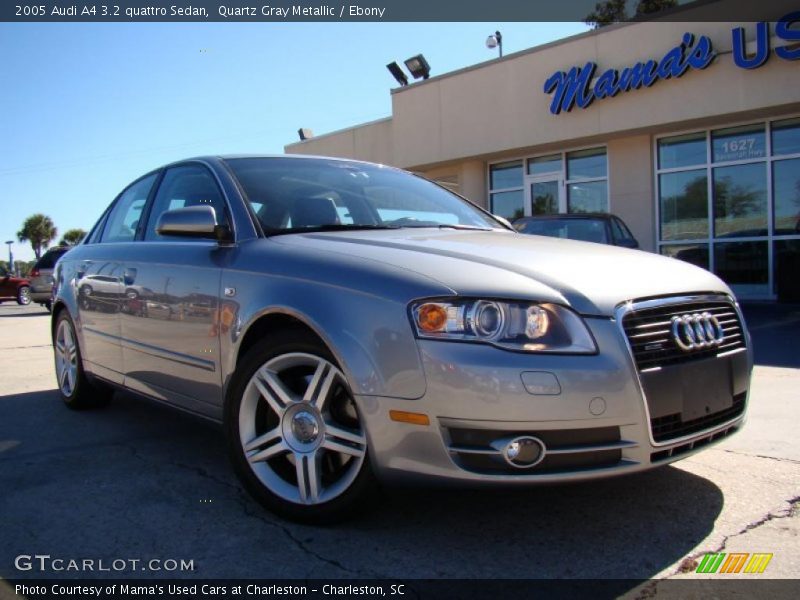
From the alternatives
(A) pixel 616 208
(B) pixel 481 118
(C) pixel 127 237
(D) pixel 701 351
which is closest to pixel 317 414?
(D) pixel 701 351

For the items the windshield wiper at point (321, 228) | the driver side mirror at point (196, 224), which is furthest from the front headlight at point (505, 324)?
the driver side mirror at point (196, 224)

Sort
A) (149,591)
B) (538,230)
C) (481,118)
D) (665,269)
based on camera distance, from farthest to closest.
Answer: (481,118)
(538,230)
(665,269)
(149,591)

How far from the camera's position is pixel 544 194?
15.0 meters

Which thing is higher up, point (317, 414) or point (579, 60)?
point (579, 60)

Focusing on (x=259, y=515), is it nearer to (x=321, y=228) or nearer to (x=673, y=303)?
(x=321, y=228)

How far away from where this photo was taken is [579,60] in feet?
43.5

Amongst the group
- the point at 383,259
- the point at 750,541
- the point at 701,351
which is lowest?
the point at 750,541

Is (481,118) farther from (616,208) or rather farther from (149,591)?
(149,591)

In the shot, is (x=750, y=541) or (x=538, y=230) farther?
(x=538, y=230)

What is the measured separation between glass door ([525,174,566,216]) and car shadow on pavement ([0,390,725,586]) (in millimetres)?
11938

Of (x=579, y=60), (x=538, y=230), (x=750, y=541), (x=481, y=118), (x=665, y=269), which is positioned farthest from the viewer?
(x=481, y=118)

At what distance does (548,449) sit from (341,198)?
1.92m

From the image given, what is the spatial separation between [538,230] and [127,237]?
20.8ft

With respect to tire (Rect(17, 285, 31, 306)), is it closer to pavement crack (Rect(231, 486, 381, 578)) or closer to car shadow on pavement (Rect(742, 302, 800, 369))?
car shadow on pavement (Rect(742, 302, 800, 369))
